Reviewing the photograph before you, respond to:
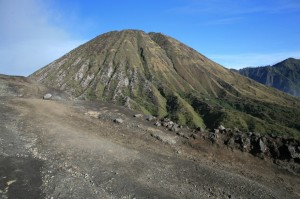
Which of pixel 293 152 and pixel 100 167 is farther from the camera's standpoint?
pixel 293 152

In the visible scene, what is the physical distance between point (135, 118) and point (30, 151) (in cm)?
1791

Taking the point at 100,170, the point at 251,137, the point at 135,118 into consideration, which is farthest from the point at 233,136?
the point at 100,170

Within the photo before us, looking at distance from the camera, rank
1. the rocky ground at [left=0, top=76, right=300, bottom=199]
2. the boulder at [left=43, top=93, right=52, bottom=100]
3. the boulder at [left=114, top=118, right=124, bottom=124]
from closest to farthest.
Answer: the rocky ground at [left=0, top=76, right=300, bottom=199]
the boulder at [left=114, top=118, right=124, bottom=124]
the boulder at [left=43, top=93, right=52, bottom=100]

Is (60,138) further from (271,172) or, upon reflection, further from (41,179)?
(271,172)

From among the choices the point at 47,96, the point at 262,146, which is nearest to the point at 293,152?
the point at 262,146

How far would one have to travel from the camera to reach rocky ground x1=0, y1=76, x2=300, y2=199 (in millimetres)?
24516

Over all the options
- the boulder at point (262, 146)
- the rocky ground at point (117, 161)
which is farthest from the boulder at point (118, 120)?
the boulder at point (262, 146)

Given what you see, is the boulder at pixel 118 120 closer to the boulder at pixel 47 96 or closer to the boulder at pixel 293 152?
the boulder at pixel 47 96

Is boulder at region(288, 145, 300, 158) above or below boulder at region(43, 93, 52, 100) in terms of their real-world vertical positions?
below

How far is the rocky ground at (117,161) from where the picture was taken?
24516 millimetres

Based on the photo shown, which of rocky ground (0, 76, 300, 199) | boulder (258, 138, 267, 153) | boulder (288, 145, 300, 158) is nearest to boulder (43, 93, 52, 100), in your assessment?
rocky ground (0, 76, 300, 199)

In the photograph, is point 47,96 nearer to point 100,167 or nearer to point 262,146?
point 100,167

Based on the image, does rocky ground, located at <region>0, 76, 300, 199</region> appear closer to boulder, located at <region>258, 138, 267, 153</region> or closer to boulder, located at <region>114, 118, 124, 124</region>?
boulder, located at <region>114, 118, 124, 124</region>

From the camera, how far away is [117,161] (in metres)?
29.4
